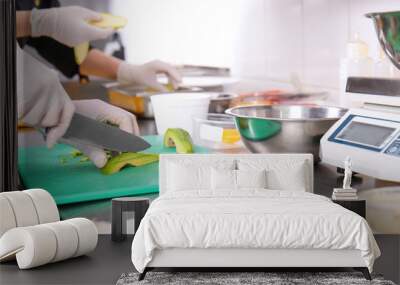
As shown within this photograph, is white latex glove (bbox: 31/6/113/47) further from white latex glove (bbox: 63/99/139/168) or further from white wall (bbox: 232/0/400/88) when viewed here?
white wall (bbox: 232/0/400/88)

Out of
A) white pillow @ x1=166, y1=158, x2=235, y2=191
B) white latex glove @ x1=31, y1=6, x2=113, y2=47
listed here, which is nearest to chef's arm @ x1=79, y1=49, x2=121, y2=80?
white latex glove @ x1=31, y1=6, x2=113, y2=47

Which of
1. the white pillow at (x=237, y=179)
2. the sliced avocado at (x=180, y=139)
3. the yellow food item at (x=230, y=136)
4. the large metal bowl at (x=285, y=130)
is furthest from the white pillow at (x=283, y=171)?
the sliced avocado at (x=180, y=139)

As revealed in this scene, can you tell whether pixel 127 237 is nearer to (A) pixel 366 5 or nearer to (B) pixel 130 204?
(B) pixel 130 204

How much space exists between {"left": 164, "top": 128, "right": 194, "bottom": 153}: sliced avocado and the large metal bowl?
0.45 m

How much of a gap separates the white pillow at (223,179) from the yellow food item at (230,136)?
82cm

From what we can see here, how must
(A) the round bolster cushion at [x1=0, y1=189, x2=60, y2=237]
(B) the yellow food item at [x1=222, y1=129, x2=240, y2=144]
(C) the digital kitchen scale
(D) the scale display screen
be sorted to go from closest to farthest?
(A) the round bolster cushion at [x1=0, y1=189, x2=60, y2=237]
(C) the digital kitchen scale
(D) the scale display screen
(B) the yellow food item at [x1=222, y1=129, x2=240, y2=144]

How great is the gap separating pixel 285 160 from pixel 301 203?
35.0 inches

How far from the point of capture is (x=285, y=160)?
6195 millimetres

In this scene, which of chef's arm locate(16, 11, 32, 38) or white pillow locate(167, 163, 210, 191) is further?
chef's arm locate(16, 11, 32, 38)

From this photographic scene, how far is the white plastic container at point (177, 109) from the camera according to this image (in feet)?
22.6

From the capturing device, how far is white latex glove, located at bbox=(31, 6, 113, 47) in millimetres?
6844

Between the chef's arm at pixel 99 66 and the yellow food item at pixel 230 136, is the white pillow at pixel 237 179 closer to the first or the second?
the yellow food item at pixel 230 136

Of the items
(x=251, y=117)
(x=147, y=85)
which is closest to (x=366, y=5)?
(x=251, y=117)

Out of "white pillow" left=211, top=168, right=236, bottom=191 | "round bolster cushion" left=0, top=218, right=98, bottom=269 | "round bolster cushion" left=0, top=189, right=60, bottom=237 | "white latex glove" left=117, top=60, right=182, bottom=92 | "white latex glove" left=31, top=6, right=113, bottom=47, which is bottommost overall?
"round bolster cushion" left=0, top=218, right=98, bottom=269
